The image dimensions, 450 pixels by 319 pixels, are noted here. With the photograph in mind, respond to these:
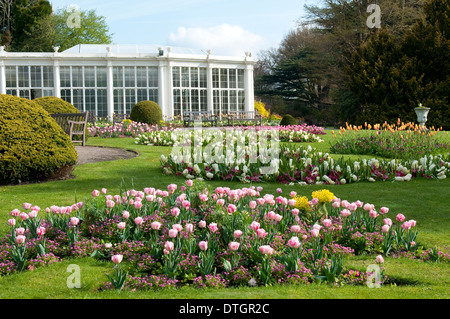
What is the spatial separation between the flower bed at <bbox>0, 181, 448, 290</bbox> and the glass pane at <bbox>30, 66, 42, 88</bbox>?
76.1ft

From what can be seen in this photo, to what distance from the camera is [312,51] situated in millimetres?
32094

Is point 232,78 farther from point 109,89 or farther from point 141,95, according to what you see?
point 109,89

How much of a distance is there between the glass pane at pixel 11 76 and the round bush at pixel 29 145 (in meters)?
19.1

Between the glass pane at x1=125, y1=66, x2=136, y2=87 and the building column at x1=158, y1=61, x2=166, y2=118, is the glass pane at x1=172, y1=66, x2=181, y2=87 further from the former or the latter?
the glass pane at x1=125, y1=66, x2=136, y2=87

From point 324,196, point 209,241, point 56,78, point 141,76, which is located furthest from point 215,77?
point 209,241

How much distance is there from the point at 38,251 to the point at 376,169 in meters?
5.75

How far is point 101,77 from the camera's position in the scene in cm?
2600

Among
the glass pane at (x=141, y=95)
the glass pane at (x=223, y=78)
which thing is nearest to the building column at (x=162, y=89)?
the glass pane at (x=141, y=95)

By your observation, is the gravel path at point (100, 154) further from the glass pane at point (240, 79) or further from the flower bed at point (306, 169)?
the glass pane at point (240, 79)

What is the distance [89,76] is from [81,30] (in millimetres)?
19319

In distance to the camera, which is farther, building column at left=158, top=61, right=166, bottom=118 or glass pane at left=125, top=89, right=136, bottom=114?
glass pane at left=125, top=89, right=136, bottom=114

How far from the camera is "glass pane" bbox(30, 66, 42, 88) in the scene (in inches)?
1005

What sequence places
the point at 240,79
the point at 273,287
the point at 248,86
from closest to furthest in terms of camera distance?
the point at 273,287 → the point at 248,86 → the point at 240,79

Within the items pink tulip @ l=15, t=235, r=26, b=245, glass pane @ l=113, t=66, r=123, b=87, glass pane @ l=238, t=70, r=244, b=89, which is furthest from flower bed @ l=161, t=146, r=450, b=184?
glass pane @ l=238, t=70, r=244, b=89
